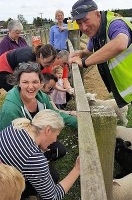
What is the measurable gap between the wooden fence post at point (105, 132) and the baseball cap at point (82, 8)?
1177 millimetres

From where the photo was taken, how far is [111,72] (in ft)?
11.0

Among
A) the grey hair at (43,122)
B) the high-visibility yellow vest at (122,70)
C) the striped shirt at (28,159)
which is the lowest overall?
the striped shirt at (28,159)

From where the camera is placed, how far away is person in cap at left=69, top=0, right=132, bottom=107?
299 cm

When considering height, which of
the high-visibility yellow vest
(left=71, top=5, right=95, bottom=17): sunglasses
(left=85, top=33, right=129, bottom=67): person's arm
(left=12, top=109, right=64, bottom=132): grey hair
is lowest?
(left=12, top=109, right=64, bottom=132): grey hair

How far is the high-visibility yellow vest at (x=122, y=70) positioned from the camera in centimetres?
321

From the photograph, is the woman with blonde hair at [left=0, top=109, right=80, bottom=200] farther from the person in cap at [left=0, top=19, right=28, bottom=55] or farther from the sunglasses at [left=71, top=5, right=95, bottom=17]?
the person in cap at [left=0, top=19, right=28, bottom=55]

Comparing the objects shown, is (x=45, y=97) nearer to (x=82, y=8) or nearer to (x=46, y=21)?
(x=82, y=8)

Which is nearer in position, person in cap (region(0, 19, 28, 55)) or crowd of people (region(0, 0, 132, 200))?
crowd of people (region(0, 0, 132, 200))

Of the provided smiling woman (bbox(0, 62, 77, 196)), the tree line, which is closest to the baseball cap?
smiling woman (bbox(0, 62, 77, 196))

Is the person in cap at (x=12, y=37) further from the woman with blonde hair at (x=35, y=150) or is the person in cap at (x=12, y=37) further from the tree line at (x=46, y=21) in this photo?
the tree line at (x=46, y=21)

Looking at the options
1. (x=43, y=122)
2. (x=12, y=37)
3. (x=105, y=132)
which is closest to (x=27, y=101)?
(x=43, y=122)

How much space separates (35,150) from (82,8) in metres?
1.34

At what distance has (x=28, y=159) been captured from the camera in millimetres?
2512

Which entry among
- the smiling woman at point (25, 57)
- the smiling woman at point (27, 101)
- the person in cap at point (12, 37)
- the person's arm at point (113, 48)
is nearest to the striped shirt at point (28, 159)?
the smiling woman at point (27, 101)
